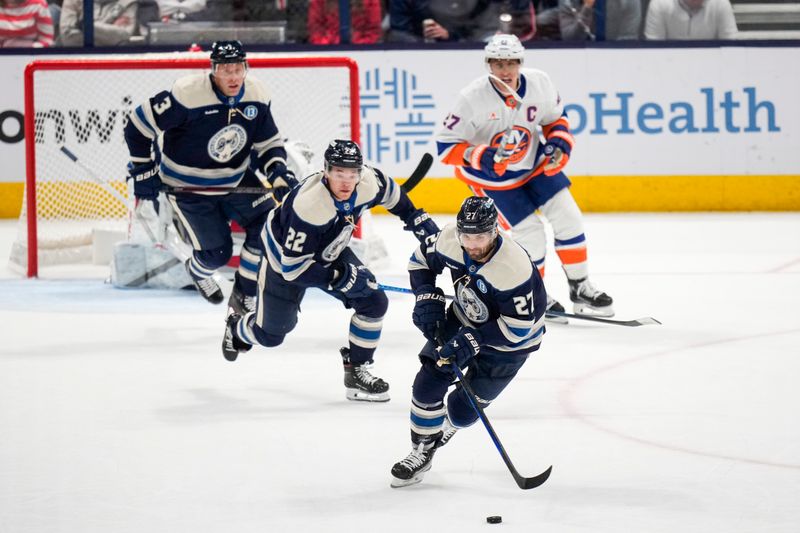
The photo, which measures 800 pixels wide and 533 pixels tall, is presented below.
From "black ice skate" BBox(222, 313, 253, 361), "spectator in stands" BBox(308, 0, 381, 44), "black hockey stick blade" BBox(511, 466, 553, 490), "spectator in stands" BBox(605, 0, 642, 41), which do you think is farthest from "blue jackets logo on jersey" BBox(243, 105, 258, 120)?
"spectator in stands" BBox(605, 0, 642, 41)

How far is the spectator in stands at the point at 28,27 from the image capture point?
8.34 m

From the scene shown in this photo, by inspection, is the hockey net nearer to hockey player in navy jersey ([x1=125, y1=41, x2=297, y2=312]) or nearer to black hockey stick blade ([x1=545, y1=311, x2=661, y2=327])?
hockey player in navy jersey ([x1=125, y1=41, x2=297, y2=312])

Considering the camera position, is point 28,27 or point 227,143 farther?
point 28,27

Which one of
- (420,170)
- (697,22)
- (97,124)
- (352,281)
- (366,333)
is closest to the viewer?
(352,281)

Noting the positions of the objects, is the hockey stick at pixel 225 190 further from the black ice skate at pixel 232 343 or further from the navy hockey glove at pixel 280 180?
the black ice skate at pixel 232 343

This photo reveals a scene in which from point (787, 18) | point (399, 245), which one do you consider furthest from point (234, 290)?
point (787, 18)

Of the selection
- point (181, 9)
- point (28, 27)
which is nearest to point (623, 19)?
point (181, 9)

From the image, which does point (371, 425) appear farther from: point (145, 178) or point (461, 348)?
point (145, 178)

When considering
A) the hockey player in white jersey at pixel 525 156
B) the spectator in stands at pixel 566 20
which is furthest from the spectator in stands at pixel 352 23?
the hockey player in white jersey at pixel 525 156

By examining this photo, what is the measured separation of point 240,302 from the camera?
17.0 feet

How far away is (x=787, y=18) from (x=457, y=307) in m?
5.83

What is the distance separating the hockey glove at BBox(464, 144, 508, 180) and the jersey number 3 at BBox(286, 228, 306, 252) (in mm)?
1533

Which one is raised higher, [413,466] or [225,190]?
[225,190]

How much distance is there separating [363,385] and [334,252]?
43cm
